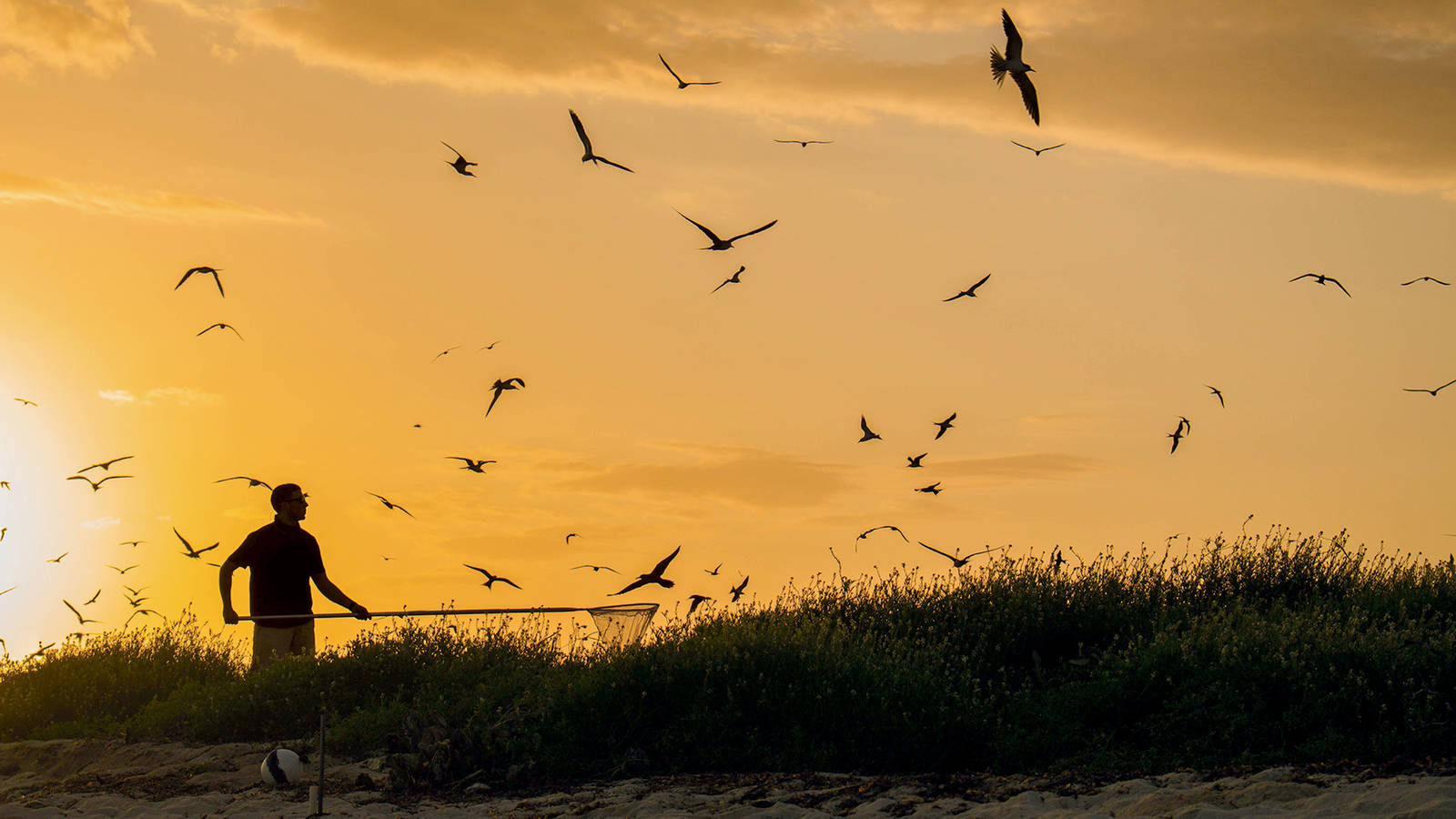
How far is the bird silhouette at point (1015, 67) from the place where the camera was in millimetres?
8891

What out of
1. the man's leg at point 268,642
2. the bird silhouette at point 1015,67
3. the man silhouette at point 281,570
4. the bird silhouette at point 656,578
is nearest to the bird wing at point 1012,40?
the bird silhouette at point 1015,67

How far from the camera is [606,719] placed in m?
9.72

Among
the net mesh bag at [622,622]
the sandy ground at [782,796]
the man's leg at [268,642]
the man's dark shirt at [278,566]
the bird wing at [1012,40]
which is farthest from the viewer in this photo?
the man's leg at [268,642]

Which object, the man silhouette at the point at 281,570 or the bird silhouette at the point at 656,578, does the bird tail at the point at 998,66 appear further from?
the man silhouette at the point at 281,570

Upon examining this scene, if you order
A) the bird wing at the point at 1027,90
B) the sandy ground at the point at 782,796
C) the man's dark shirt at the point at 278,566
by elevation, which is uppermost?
the bird wing at the point at 1027,90

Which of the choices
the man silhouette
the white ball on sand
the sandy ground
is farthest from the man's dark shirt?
the white ball on sand

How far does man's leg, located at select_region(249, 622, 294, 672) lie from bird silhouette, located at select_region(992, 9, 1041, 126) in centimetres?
955

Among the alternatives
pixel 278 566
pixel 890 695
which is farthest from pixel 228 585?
pixel 890 695

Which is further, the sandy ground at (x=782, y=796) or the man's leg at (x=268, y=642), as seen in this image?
the man's leg at (x=268, y=642)

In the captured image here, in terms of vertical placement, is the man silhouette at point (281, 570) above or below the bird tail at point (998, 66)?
below

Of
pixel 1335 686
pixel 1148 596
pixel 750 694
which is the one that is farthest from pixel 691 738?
pixel 1148 596

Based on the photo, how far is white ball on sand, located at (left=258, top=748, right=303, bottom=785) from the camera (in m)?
8.97

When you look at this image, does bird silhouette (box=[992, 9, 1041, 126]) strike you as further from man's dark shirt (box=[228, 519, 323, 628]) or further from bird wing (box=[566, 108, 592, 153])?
man's dark shirt (box=[228, 519, 323, 628])

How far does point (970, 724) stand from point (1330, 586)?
7722mm
